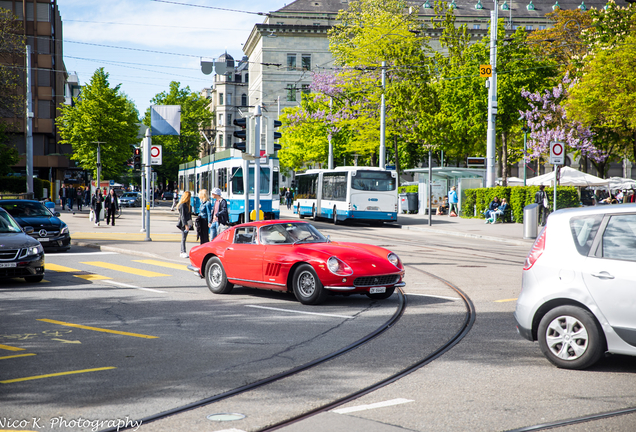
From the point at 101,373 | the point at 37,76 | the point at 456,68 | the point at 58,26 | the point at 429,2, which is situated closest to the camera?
the point at 101,373

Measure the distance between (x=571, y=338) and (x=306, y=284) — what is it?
4786 millimetres

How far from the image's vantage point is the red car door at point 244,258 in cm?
1123

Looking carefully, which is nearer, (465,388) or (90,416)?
(90,416)

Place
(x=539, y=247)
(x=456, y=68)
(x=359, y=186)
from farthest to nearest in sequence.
→ (x=456, y=68)
(x=359, y=186)
(x=539, y=247)

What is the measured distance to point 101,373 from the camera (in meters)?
6.34

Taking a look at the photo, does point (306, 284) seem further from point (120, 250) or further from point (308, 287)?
point (120, 250)

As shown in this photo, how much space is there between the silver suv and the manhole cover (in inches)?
120

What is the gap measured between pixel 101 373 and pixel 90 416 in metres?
1.37

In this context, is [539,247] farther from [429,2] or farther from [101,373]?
[429,2]

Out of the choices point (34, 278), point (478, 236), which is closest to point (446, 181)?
point (478, 236)

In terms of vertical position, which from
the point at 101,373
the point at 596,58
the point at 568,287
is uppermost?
the point at 596,58

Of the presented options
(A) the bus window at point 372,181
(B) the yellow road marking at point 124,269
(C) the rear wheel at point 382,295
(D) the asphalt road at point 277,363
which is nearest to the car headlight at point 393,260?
(C) the rear wheel at point 382,295

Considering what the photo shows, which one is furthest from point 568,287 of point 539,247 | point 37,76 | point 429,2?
point 429,2

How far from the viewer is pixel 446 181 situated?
43375 millimetres
